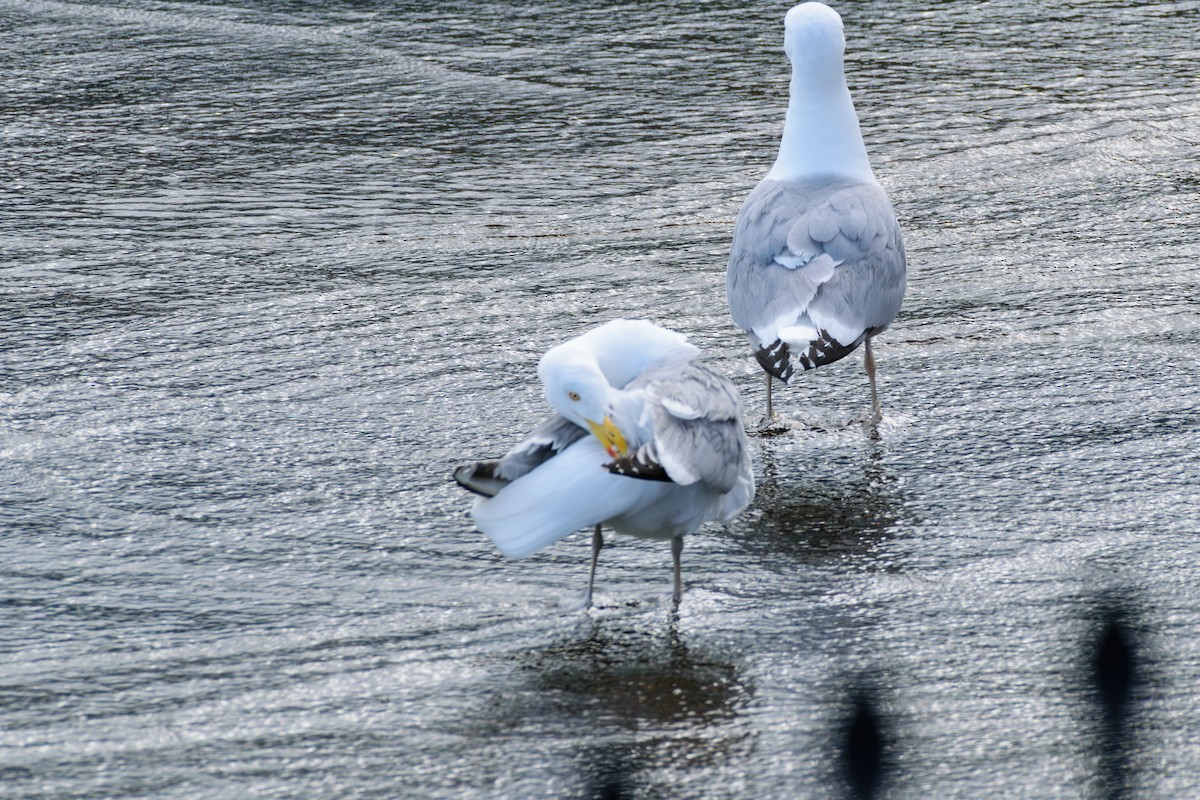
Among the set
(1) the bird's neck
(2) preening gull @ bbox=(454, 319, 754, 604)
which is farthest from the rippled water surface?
(1) the bird's neck

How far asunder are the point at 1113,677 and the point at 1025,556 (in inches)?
135

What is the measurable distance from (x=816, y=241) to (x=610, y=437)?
6.31ft

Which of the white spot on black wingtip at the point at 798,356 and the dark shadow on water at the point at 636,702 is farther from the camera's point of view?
the white spot on black wingtip at the point at 798,356

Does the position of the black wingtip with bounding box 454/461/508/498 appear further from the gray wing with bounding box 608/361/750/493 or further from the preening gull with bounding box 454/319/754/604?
the gray wing with bounding box 608/361/750/493

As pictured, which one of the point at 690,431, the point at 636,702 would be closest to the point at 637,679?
the point at 636,702

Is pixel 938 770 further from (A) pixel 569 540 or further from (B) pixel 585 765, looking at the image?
(A) pixel 569 540

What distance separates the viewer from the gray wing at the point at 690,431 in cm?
470

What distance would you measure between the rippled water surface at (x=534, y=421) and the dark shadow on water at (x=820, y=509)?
25 mm

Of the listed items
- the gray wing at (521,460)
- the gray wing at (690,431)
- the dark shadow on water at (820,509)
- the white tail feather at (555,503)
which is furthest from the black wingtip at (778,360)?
the white tail feather at (555,503)

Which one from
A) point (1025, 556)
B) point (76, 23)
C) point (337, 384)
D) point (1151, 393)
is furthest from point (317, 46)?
point (1025, 556)

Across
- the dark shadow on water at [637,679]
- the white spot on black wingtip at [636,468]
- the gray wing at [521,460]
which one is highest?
the white spot on black wingtip at [636,468]

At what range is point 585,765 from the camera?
4.11m

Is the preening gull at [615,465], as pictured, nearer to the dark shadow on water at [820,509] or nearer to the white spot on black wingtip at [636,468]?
the white spot on black wingtip at [636,468]

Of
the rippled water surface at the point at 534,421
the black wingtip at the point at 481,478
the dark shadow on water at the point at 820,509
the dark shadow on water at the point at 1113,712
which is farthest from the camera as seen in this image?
the dark shadow on water at the point at 820,509
